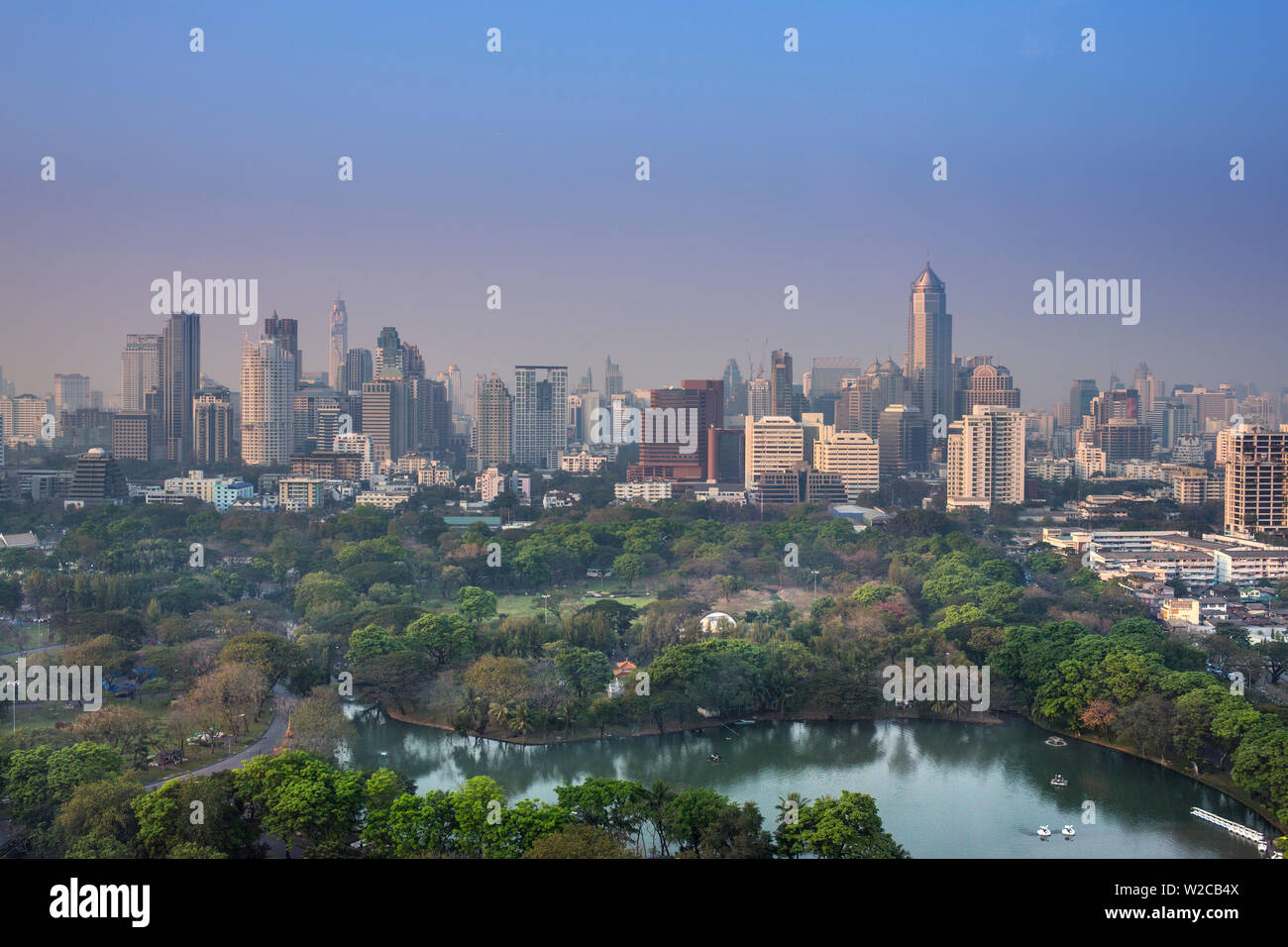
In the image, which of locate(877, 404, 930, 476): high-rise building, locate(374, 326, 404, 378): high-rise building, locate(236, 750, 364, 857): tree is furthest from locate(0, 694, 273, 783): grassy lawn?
locate(374, 326, 404, 378): high-rise building

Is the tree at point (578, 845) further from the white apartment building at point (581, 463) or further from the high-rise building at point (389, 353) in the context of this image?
the high-rise building at point (389, 353)

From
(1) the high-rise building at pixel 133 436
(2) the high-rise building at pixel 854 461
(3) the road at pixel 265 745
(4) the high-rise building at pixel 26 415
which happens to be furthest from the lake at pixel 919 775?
(1) the high-rise building at pixel 133 436

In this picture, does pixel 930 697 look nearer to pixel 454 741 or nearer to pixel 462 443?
pixel 454 741

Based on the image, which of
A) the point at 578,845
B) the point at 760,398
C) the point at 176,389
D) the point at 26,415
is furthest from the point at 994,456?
the point at 26,415

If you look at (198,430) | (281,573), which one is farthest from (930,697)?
(198,430)

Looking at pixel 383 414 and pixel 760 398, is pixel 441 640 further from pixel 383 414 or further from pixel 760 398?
pixel 383 414

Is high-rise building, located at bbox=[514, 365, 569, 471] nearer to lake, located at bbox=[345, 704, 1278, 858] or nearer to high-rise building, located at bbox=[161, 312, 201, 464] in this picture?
high-rise building, located at bbox=[161, 312, 201, 464]
